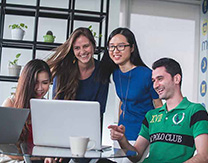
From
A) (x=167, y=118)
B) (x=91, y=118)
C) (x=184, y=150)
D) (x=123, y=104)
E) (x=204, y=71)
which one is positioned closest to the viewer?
(x=91, y=118)

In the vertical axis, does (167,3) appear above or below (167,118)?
above

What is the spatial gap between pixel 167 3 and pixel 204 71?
117 cm

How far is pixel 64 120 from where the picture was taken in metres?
1.47

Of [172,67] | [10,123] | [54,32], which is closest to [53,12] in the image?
[54,32]

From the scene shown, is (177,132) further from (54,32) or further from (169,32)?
(169,32)

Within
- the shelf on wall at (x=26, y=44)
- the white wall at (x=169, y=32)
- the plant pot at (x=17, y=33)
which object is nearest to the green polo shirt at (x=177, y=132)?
the shelf on wall at (x=26, y=44)

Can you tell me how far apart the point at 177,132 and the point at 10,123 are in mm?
830

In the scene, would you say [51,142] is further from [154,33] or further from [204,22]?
[204,22]

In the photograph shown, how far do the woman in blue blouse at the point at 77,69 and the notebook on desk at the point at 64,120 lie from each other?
93cm

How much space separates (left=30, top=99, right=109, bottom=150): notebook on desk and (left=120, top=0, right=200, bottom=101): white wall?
3391mm

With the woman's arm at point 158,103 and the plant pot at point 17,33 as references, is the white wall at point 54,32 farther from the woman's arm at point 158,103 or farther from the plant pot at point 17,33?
the woman's arm at point 158,103

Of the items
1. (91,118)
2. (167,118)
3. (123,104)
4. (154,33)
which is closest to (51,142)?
(91,118)

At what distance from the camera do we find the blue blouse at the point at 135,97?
2334 millimetres

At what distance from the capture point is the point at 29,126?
192 centimetres
